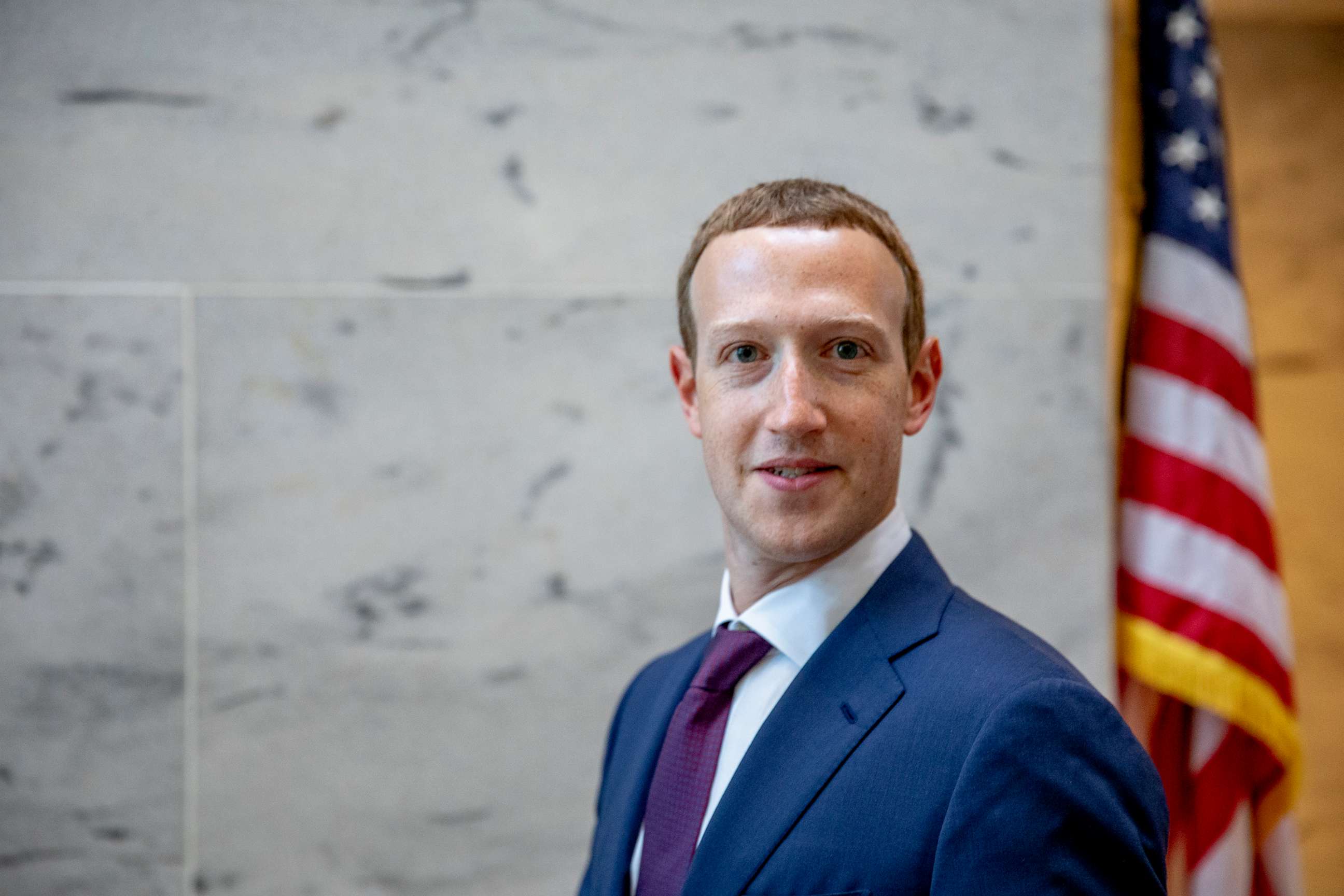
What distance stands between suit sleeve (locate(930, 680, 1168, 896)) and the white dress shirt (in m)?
0.21

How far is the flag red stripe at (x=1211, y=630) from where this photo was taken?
1.73 metres

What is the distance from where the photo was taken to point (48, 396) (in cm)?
166

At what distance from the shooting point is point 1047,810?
752 mm

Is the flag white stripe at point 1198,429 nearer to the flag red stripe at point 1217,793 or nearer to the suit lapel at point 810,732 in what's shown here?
the flag red stripe at point 1217,793

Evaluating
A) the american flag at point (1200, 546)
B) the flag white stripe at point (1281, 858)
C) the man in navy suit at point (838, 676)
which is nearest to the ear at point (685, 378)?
the man in navy suit at point (838, 676)

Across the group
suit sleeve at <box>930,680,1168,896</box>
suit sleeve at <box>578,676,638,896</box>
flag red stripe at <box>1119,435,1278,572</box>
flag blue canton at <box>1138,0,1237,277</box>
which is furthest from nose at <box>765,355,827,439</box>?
flag blue canton at <box>1138,0,1237,277</box>

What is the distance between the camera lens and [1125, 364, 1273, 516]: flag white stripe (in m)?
1.77

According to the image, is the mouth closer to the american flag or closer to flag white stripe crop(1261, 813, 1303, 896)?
the american flag

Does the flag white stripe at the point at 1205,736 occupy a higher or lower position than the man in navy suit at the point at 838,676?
lower

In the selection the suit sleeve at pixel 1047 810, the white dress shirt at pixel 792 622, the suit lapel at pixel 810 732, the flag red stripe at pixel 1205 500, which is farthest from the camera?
the flag red stripe at pixel 1205 500

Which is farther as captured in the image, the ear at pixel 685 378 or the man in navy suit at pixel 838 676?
the ear at pixel 685 378

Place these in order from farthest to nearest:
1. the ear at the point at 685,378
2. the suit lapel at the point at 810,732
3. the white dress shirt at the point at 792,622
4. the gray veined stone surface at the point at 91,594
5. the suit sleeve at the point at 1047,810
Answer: the gray veined stone surface at the point at 91,594 < the ear at the point at 685,378 < the white dress shirt at the point at 792,622 < the suit lapel at the point at 810,732 < the suit sleeve at the point at 1047,810

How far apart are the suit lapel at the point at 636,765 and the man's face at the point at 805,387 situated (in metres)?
0.26

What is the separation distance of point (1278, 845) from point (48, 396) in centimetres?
225
